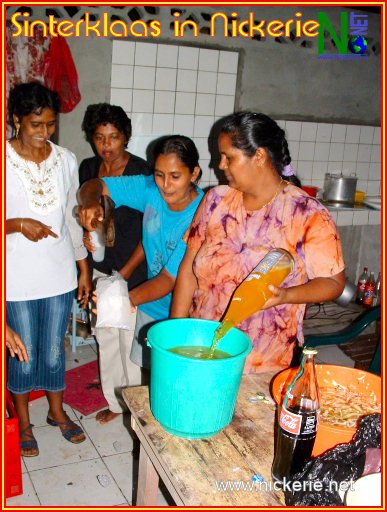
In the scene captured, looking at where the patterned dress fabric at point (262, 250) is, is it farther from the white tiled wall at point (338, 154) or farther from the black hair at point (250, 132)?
the white tiled wall at point (338, 154)

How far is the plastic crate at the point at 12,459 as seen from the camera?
222cm

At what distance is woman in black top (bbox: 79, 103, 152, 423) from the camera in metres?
2.90

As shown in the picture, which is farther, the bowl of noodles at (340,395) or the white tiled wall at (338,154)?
the white tiled wall at (338,154)

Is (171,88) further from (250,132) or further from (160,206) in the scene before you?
(250,132)

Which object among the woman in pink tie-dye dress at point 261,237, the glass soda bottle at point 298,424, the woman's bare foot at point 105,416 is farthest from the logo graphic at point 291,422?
the woman's bare foot at point 105,416

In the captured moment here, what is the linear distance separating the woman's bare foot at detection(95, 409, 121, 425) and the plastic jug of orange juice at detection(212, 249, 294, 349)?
172 cm

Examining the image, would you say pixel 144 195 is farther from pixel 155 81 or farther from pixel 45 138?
pixel 155 81

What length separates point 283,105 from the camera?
4.65 meters

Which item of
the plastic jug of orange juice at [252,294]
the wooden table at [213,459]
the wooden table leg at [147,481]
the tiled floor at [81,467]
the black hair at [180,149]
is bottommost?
the tiled floor at [81,467]

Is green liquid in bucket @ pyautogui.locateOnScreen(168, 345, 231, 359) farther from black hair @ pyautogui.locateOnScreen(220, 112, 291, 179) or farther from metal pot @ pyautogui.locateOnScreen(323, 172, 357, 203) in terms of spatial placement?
metal pot @ pyautogui.locateOnScreen(323, 172, 357, 203)

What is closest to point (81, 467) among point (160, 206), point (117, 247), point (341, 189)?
point (117, 247)

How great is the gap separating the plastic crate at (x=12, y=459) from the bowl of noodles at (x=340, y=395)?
127cm

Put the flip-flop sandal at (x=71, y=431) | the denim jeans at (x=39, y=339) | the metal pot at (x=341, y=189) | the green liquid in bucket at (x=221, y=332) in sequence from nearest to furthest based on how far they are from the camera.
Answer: the green liquid in bucket at (x=221, y=332), the denim jeans at (x=39, y=339), the flip-flop sandal at (x=71, y=431), the metal pot at (x=341, y=189)

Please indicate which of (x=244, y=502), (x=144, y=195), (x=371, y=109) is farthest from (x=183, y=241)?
(x=371, y=109)
